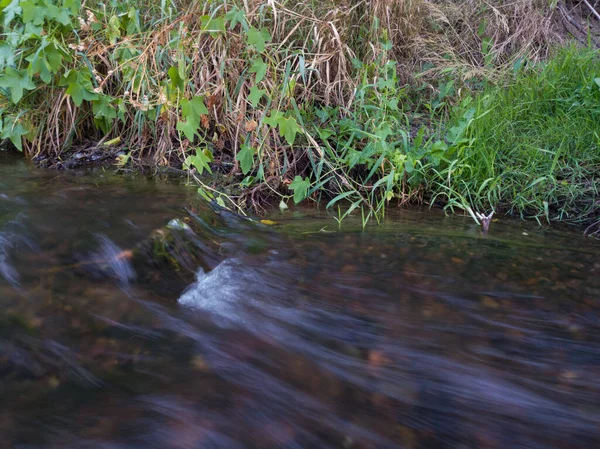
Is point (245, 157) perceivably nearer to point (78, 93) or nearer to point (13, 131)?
point (78, 93)

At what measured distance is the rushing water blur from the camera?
1286 mm

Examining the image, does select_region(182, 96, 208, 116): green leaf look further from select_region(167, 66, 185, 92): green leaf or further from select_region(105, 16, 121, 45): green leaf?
select_region(105, 16, 121, 45): green leaf

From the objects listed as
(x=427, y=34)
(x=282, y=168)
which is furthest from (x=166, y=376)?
(x=427, y=34)

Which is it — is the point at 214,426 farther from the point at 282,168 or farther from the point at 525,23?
the point at 525,23

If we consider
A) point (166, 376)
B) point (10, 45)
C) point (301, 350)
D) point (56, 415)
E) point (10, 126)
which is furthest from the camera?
point (10, 126)

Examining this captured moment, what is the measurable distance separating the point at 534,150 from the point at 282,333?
221cm

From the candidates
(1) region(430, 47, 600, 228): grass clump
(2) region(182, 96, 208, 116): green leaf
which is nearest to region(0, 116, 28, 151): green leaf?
(2) region(182, 96, 208, 116): green leaf

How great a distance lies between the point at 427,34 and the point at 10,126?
10.7ft

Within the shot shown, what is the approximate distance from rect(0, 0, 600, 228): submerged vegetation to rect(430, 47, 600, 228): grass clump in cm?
1

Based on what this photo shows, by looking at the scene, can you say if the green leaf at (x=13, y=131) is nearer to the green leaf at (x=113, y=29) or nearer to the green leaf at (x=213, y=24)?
the green leaf at (x=113, y=29)

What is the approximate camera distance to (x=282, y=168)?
3.13m

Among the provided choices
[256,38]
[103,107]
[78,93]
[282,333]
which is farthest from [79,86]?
[282,333]

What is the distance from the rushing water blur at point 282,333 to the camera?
1.29 metres

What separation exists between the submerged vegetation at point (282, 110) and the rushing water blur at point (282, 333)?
49 centimetres
